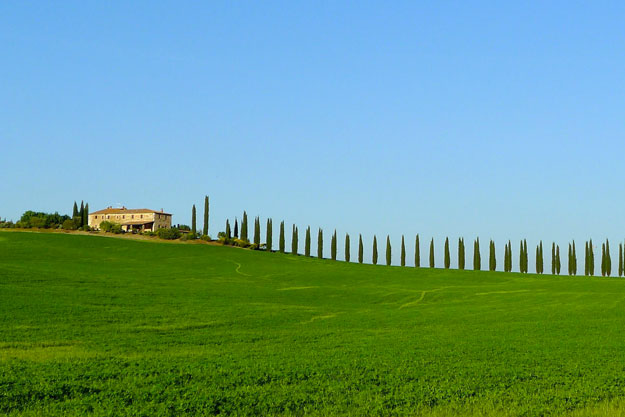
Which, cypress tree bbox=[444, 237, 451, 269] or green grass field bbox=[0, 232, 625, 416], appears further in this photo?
cypress tree bbox=[444, 237, 451, 269]

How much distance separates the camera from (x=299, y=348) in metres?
25.4

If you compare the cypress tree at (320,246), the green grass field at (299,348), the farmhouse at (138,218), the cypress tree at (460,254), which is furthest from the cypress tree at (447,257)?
the farmhouse at (138,218)

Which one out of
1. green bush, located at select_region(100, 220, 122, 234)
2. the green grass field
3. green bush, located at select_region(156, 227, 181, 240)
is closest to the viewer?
the green grass field

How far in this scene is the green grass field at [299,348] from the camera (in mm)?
15633

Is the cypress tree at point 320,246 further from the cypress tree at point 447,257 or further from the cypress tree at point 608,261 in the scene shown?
the cypress tree at point 608,261

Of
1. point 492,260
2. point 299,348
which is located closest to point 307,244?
point 492,260

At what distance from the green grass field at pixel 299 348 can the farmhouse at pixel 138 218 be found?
86.8 meters

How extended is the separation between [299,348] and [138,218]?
130870 millimetres

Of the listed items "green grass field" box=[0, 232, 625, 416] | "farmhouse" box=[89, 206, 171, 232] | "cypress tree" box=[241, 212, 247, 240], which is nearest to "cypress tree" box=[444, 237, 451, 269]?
"cypress tree" box=[241, 212, 247, 240]

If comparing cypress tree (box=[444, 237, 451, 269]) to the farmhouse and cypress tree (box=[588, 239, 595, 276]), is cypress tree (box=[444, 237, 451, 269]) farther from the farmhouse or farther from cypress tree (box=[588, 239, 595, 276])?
the farmhouse

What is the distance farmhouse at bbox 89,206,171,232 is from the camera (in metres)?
148

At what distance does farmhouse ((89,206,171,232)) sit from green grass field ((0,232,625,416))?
3416 inches

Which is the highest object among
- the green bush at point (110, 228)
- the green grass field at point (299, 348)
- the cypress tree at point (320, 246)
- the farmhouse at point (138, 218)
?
the farmhouse at point (138, 218)

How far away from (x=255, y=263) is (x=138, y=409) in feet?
235
